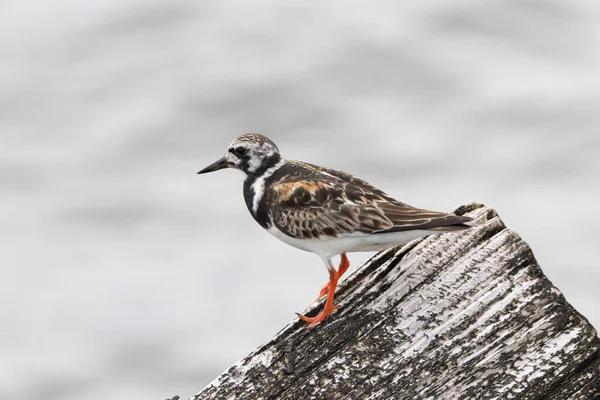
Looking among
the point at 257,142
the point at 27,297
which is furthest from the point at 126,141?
the point at 257,142

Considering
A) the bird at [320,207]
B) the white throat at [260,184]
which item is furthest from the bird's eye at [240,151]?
the white throat at [260,184]

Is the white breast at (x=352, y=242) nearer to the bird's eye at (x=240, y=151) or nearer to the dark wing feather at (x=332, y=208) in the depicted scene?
the dark wing feather at (x=332, y=208)

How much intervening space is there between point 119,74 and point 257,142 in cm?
645

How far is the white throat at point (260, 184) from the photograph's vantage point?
4977mm

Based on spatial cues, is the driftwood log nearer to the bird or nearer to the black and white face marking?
the bird

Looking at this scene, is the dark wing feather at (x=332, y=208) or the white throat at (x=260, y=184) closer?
the dark wing feather at (x=332, y=208)

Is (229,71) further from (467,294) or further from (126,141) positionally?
(467,294)

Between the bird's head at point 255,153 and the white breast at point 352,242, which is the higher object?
the bird's head at point 255,153

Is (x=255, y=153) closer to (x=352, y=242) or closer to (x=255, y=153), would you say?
(x=255, y=153)

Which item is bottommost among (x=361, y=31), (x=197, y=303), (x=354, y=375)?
(x=354, y=375)

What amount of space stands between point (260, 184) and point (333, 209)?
561 mm

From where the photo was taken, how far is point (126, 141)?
396 inches

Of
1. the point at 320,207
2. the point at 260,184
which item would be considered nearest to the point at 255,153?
the point at 260,184

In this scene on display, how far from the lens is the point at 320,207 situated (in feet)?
15.3
